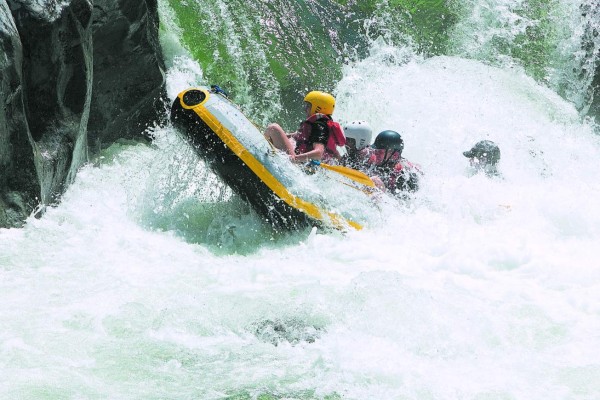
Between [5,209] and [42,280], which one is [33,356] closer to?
[42,280]

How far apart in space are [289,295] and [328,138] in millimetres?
2712

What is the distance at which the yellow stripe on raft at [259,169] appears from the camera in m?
7.04

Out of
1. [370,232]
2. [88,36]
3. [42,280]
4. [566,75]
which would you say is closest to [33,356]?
[42,280]

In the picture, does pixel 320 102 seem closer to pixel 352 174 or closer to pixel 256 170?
pixel 352 174

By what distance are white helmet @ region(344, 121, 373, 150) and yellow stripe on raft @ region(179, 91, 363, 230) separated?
147 centimetres

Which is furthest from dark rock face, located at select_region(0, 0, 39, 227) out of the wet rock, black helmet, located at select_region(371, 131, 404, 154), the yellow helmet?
Answer: black helmet, located at select_region(371, 131, 404, 154)

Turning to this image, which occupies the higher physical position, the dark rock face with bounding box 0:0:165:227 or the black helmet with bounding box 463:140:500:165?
the dark rock face with bounding box 0:0:165:227

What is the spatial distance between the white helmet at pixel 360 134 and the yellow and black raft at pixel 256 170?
1178mm

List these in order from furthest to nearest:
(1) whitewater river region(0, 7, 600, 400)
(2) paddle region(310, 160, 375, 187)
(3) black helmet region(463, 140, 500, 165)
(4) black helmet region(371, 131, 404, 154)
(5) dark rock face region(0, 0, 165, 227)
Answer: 1. (3) black helmet region(463, 140, 500, 165)
2. (4) black helmet region(371, 131, 404, 154)
3. (2) paddle region(310, 160, 375, 187)
4. (5) dark rock face region(0, 0, 165, 227)
5. (1) whitewater river region(0, 7, 600, 400)

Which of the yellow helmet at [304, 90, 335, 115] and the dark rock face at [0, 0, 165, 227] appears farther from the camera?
the yellow helmet at [304, 90, 335, 115]

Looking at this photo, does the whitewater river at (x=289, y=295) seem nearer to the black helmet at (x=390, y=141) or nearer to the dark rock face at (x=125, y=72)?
the dark rock face at (x=125, y=72)

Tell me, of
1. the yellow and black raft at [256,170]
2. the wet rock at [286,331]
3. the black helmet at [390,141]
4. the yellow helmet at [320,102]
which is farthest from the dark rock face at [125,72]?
the wet rock at [286,331]

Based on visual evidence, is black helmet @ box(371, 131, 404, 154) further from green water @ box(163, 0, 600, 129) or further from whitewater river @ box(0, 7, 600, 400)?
green water @ box(163, 0, 600, 129)

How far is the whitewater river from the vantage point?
4312 mm
